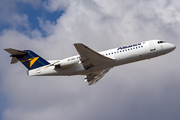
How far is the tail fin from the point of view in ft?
121

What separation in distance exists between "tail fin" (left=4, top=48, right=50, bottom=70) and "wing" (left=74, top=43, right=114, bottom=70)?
6.63 meters

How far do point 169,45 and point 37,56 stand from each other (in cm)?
1972

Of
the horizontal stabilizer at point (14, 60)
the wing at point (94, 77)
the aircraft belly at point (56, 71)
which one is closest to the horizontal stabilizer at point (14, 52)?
the horizontal stabilizer at point (14, 60)

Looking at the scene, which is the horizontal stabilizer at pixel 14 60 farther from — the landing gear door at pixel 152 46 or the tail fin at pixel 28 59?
the landing gear door at pixel 152 46

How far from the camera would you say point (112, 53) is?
1357 inches

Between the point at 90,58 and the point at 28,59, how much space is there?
402 inches

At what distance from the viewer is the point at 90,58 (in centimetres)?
3366

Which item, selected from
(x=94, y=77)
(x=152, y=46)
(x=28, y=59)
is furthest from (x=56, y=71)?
(x=152, y=46)

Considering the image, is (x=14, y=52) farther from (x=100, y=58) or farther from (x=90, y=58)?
(x=100, y=58)

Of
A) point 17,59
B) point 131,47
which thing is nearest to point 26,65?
point 17,59

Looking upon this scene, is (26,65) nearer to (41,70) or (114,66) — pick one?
(41,70)

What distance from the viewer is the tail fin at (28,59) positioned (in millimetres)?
36938

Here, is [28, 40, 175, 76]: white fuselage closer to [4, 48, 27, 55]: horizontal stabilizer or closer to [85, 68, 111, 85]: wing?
[85, 68, 111, 85]: wing

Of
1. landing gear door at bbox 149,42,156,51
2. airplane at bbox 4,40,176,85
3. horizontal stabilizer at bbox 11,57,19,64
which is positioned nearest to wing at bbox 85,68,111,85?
airplane at bbox 4,40,176,85
